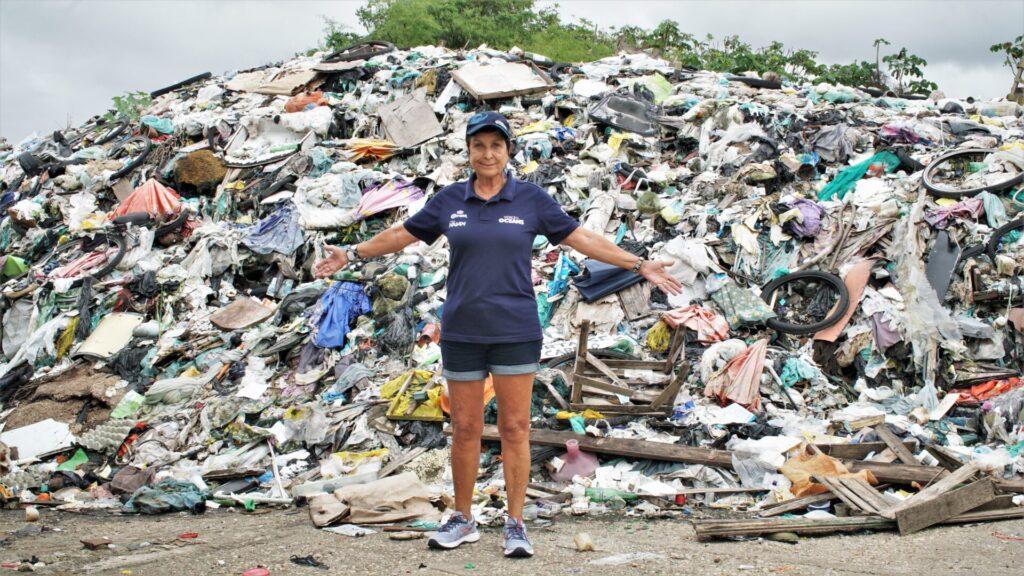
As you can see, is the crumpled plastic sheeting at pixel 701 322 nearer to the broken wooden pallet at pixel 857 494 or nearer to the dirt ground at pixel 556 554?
the broken wooden pallet at pixel 857 494

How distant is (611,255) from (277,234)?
7381 mm

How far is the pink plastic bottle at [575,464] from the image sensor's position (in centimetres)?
539

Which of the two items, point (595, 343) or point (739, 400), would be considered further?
point (595, 343)

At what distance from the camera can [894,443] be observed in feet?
17.9

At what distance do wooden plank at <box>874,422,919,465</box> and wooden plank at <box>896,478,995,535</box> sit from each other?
1.24m

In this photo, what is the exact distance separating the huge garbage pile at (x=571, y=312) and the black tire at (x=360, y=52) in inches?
86.7

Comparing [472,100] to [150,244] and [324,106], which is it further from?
[150,244]

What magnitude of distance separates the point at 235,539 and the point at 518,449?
155 cm

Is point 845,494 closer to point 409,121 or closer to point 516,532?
point 516,532

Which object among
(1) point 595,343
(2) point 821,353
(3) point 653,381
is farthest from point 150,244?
(2) point 821,353

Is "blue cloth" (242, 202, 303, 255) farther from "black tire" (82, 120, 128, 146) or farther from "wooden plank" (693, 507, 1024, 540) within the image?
"wooden plank" (693, 507, 1024, 540)

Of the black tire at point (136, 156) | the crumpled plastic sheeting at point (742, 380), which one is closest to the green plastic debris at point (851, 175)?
the crumpled plastic sheeting at point (742, 380)

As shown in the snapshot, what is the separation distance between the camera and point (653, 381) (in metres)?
6.54

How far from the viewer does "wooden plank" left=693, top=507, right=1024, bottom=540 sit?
3.50 m
